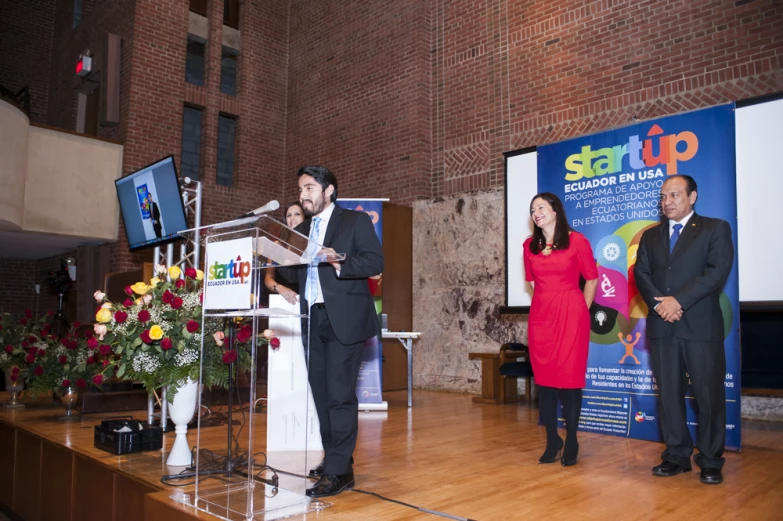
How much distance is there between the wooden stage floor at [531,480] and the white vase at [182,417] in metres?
0.97

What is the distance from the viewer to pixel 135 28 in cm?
918

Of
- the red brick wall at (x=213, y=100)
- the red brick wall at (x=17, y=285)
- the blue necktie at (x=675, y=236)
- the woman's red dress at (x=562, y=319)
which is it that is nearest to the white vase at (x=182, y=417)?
the woman's red dress at (x=562, y=319)

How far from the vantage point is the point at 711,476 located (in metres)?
3.22

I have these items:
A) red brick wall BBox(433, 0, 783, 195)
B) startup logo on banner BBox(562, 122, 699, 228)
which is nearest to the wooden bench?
red brick wall BBox(433, 0, 783, 195)

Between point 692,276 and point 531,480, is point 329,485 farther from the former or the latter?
point 692,276

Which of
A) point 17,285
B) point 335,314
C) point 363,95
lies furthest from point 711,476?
point 17,285

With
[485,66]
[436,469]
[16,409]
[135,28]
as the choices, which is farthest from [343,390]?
[135,28]

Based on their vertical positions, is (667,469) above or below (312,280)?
below

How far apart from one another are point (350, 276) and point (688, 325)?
6.23 feet

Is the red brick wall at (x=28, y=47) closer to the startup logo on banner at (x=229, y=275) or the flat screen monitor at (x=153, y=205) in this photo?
the flat screen monitor at (x=153, y=205)

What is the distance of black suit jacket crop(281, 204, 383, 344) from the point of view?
279cm

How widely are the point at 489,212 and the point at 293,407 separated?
5.41 metres

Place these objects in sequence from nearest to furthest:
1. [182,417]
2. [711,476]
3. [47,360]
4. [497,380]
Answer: [711,476]
[182,417]
[47,360]
[497,380]

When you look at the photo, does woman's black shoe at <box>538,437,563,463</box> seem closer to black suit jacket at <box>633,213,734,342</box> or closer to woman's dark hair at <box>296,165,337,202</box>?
black suit jacket at <box>633,213,734,342</box>
